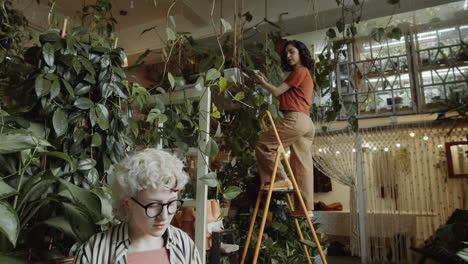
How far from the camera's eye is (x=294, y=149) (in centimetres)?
279

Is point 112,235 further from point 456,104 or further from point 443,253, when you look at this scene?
point 456,104

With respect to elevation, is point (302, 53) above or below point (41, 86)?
above

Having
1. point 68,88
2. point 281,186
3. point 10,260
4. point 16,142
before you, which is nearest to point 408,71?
point 281,186

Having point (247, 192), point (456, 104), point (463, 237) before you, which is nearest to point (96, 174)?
point (247, 192)

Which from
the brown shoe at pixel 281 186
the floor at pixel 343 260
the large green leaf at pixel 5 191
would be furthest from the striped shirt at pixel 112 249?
the floor at pixel 343 260

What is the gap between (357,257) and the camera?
635cm

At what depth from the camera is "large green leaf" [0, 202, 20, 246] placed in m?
0.88

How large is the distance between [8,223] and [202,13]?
412cm

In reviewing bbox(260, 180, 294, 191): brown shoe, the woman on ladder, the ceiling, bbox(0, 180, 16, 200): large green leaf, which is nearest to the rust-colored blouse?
the woman on ladder

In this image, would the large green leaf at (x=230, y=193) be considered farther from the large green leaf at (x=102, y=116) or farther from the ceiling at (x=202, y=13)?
the ceiling at (x=202, y=13)

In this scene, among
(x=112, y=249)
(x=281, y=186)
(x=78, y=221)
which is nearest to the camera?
(x=112, y=249)

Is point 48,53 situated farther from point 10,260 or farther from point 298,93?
point 298,93

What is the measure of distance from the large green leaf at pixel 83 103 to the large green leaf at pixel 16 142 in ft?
0.99

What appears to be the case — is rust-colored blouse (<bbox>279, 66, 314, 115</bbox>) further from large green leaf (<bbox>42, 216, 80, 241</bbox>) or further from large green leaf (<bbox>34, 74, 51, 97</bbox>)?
large green leaf (<bbox>42, 216, 80, 241</bbox>)
